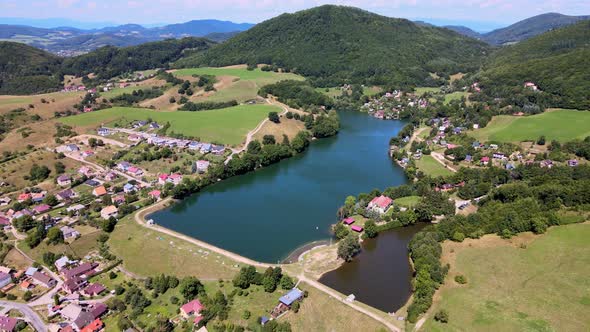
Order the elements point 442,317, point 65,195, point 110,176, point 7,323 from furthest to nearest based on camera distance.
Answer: point 110,176 → point 65,195 → point 7,323 → point 442,317

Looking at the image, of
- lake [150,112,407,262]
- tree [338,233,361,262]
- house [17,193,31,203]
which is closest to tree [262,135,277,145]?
lake [150,112,407,262]

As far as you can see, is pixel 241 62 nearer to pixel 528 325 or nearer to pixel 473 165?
pixel 473 165

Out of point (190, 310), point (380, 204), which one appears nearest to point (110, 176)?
point (190, 310)

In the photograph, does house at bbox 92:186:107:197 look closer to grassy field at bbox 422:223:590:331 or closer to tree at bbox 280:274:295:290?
tree at bbox 280:274:295:290

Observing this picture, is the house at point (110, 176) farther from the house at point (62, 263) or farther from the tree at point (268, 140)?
the tree at point (268, 140)

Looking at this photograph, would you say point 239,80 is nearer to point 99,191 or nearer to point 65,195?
point 99,191

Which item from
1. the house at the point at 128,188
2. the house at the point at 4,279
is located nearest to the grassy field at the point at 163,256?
the house at the point at 4,279

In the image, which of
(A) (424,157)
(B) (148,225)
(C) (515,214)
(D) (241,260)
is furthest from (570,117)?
(B) (148,225)
